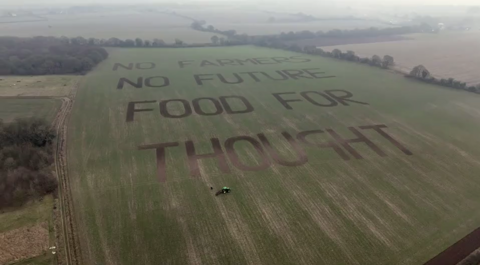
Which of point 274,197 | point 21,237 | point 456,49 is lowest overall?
point 21,237

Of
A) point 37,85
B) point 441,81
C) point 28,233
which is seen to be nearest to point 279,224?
point 28,233

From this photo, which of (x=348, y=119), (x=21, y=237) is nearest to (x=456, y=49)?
(x=348, y=119)

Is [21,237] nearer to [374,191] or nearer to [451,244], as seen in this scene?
[374,191]

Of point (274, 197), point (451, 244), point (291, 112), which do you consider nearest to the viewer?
point (451, 244)

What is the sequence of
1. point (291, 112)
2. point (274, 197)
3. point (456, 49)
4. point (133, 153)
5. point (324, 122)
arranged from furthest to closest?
point (456, 49), point (291, 112), point (324, 122), point (133, 153), point (274, 197)

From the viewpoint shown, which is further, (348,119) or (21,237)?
(348,119)

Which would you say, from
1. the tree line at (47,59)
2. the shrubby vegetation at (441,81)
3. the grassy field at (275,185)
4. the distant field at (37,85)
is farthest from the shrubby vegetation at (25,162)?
the shrubby vegetation at (441,81)

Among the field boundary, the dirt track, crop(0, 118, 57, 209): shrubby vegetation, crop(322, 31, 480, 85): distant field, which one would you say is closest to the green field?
the dirt track

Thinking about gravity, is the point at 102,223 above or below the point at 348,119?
below
